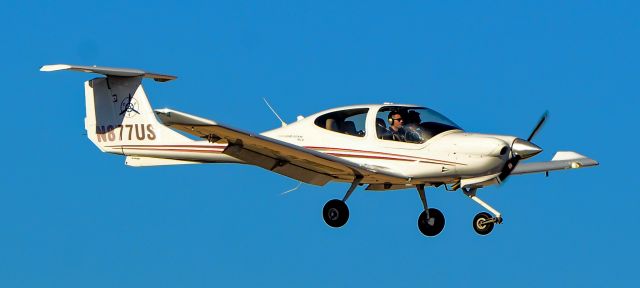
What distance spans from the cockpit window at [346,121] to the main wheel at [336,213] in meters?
1.33

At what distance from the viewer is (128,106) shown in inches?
1083

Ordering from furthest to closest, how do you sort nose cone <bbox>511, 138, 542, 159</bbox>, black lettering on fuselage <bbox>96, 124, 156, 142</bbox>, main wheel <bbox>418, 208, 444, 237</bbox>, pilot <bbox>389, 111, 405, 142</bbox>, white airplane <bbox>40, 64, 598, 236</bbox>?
black lettering on fuselage <bbox>96, 124, 156, 142</bbox> < main wheel <bbox>418, 208, 444, 237</bbox> < pilot <bbox>389, 111, 405, 142</bbox> < white airplane <bbox>40, 64, 598, 236</bbox> < nose cone <bbox>511, 138, 542, 159</bbox>

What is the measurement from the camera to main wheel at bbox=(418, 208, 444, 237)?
83.8ft

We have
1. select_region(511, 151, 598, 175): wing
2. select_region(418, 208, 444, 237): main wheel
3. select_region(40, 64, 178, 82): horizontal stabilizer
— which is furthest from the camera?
select_region(511, 151, 598, 175): wing

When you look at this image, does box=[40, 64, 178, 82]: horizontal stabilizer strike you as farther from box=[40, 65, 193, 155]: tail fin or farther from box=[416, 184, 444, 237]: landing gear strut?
box=[416, 184, 444, 237]: landing gear strut

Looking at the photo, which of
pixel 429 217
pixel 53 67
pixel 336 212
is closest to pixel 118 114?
pixel 53 67

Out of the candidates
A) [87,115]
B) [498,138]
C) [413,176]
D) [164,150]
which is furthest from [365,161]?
[87,115]

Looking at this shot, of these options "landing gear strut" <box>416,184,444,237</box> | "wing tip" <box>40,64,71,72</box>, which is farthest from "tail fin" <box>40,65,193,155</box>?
"landing gear strut" <box>416,184,444,237</box>

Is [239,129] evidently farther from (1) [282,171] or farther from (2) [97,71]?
(2) [97,71]

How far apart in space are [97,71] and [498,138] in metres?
8.07

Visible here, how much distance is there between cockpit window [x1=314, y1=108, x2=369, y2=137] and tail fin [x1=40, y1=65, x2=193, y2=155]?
3.53 m

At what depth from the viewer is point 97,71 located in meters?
26.9

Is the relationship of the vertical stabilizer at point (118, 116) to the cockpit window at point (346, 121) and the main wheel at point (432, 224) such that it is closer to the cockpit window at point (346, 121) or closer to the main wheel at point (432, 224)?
the cockpit window at point (346, 121)

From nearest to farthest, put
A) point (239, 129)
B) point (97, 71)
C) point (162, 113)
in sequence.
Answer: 1. point (162, 113)
2. point (239, 129)
3. point (97, 71)
